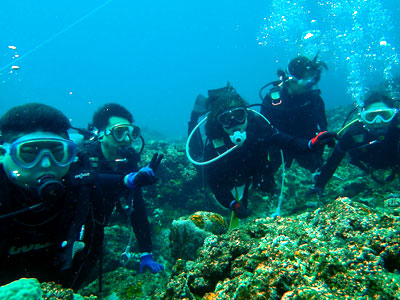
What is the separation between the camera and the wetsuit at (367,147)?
5.49 m

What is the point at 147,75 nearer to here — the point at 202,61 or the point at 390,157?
the point at 202,61

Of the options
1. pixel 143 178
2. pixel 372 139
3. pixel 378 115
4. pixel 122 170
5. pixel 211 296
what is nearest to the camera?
pixel 211 296

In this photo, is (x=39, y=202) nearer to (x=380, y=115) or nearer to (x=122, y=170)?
(x=122, y=170)

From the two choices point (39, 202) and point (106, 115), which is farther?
point (106, 115)

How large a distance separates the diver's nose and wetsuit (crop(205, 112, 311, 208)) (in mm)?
3165

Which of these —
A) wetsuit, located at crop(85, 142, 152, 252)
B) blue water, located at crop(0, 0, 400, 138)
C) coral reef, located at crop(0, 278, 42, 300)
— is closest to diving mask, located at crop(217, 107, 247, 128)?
wetsuit, located at crop(85, 142, 152, 252)

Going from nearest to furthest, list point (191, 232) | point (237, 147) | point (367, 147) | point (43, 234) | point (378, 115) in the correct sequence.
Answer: point (43, 234), point (191, 232), point (237, 147), point (378, 115), point (367, 147)

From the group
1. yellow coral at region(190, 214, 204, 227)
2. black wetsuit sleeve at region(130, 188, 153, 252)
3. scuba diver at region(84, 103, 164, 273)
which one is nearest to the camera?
scuba diver at region(84, 103, 164, 273)

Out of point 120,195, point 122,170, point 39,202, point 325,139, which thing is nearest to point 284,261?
point 39,202

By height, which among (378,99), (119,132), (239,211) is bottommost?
(239,211)

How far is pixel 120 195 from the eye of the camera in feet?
14.5

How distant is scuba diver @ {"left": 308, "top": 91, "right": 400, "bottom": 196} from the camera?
5.28m

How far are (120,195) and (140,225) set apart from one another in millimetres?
705

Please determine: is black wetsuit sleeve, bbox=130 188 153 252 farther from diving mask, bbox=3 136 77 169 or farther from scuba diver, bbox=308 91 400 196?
scuba diver, bbox=308 91 400 196
